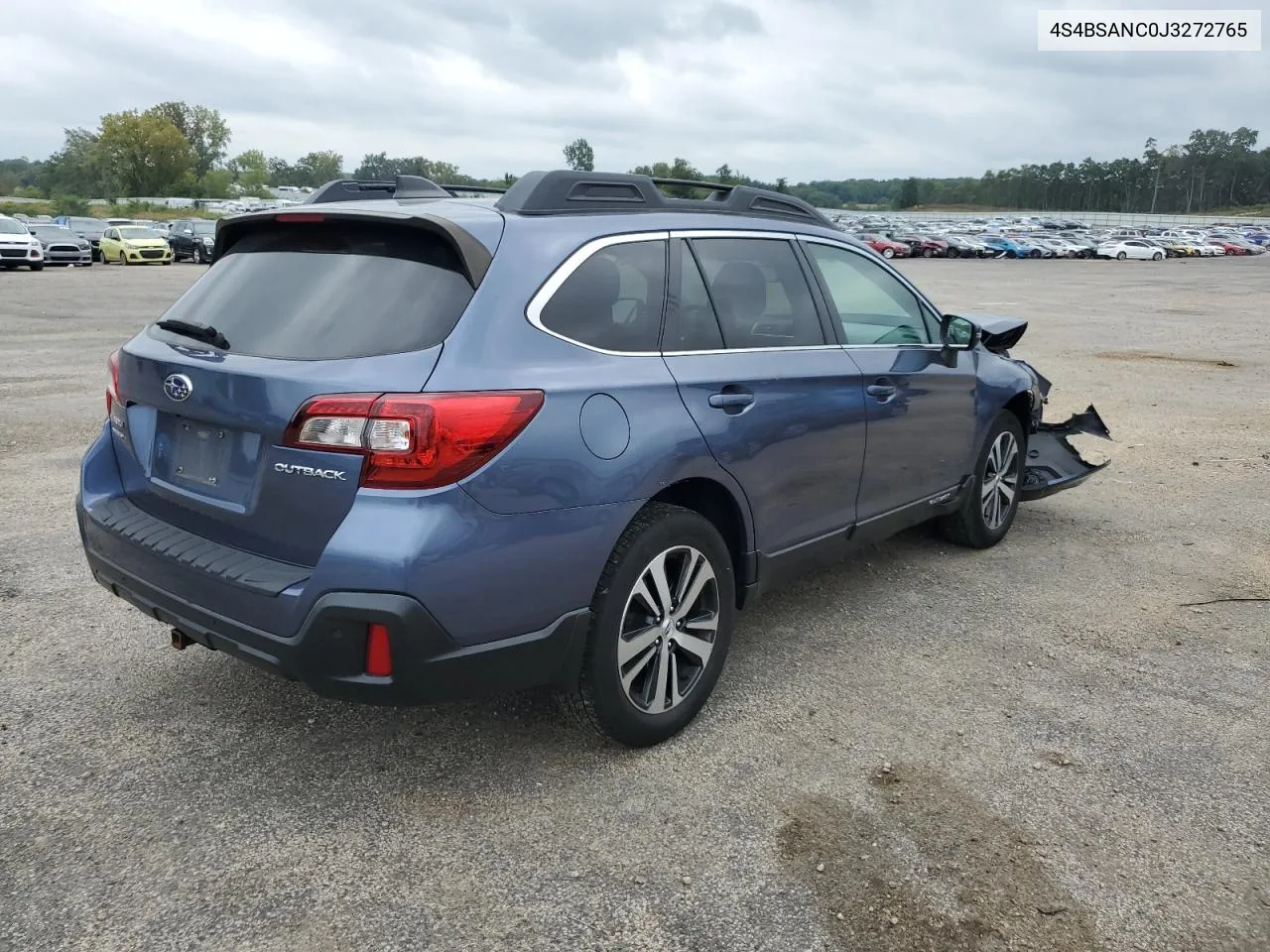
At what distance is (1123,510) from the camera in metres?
6.52

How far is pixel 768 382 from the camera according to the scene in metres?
3.68

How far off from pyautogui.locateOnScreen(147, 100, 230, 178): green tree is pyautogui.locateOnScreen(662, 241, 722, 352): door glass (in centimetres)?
13521

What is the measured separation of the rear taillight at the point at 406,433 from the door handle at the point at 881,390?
2.05 meters

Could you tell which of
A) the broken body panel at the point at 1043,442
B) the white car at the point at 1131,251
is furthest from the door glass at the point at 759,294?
the white car at the point at 1131,251

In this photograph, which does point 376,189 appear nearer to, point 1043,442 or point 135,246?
point 1043,442

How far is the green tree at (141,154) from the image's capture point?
108 m

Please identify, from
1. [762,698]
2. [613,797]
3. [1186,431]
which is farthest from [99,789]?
[1186,431]

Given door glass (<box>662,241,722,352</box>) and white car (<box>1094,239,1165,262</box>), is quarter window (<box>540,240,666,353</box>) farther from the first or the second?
white car (<box>1094,239,1165,262</box>)

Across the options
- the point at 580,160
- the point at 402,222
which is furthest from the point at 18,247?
the point at 402,222

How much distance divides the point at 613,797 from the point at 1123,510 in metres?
4.72

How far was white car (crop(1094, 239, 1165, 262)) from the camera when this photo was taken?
6153cm

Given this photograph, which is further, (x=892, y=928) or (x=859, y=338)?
(x=859, y=338)

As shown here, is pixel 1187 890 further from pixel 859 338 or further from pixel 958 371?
pixel 958 371

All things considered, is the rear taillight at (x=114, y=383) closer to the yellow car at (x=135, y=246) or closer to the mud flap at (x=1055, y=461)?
the mud flap at (x=1055, y=461)
